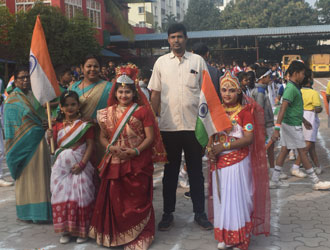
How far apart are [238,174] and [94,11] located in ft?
107

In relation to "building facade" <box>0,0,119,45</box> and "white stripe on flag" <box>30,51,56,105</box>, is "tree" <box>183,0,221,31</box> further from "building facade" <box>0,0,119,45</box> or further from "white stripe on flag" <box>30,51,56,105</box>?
"white stripe on flag" <box>30,51,56,105</box>

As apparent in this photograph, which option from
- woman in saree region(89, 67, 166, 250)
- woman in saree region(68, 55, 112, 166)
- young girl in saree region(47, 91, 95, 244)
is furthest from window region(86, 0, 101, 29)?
woman in saree region(89, 67, 166, 250)

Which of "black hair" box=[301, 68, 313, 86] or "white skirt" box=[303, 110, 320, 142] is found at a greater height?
"black hair" box=[301, 68, 313, 86]

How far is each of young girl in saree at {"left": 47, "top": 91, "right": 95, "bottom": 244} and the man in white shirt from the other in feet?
2.54

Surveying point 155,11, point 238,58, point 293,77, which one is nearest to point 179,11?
point 155,11

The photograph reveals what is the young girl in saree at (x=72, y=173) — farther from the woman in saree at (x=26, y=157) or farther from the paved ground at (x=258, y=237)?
the woman in saree at (x=26, y=157)

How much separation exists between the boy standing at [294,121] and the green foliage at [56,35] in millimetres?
18819

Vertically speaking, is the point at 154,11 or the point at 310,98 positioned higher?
the point at 154,11

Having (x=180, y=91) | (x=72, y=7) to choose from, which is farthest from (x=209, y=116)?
(x=72, y=7)

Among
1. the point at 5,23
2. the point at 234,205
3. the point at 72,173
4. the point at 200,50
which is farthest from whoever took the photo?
the point at 5,23

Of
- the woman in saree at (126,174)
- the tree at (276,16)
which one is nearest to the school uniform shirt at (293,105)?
the woman in saree at (126,174)

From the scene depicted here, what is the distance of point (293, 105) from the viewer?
6.01 meters

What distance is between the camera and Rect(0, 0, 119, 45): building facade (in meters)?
28.9

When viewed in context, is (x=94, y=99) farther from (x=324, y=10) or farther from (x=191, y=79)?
(x=324, y=10)
